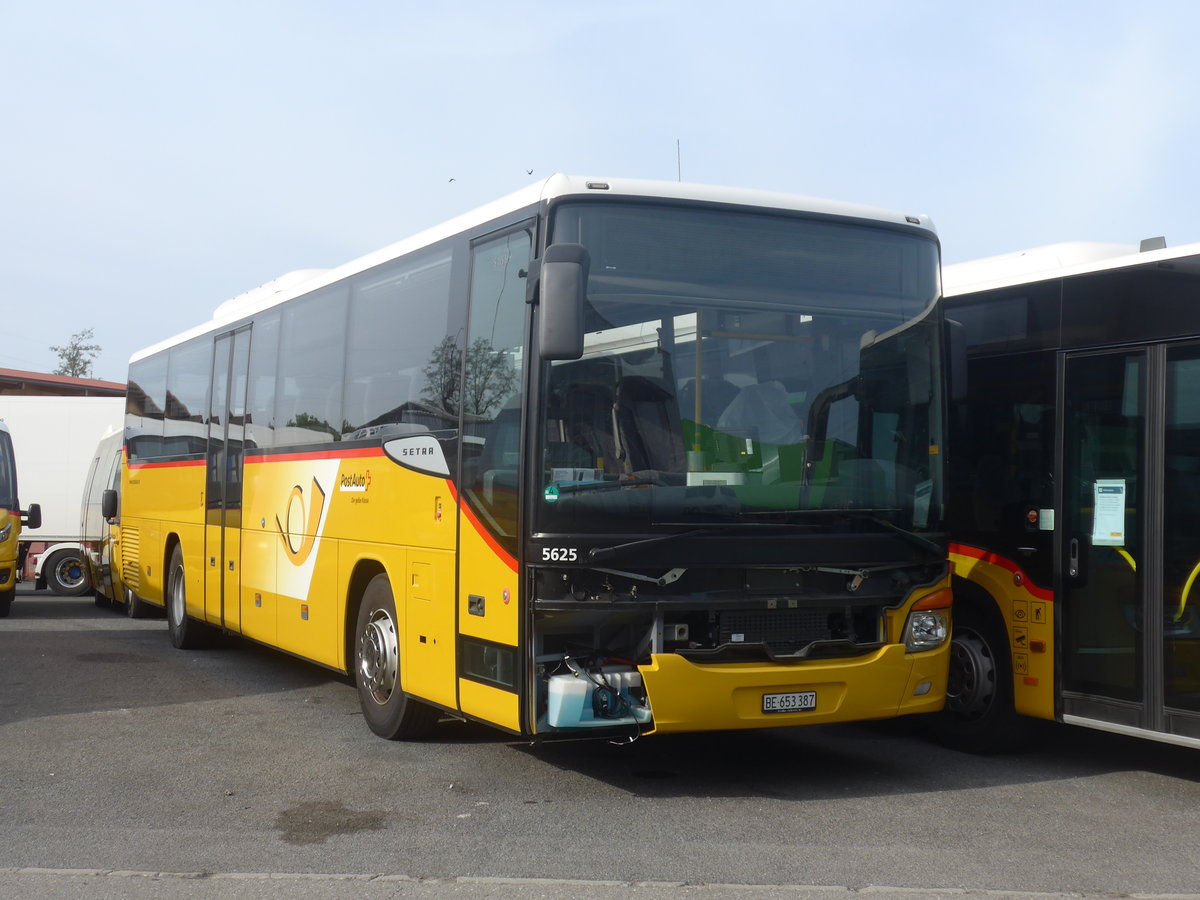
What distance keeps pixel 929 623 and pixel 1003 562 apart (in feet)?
3.46

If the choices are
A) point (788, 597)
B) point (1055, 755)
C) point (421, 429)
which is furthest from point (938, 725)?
point (421, 429)

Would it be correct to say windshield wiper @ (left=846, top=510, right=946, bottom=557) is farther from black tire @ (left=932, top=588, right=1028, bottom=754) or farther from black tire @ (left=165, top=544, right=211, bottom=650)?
black tire @ (left=165, top=544, right=211, bottom=650)

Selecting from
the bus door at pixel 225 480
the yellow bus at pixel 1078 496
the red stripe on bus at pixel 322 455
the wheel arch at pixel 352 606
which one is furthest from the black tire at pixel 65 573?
the yellow bus at pixel 1078 496

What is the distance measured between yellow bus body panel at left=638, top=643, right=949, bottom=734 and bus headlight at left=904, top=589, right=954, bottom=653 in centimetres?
6

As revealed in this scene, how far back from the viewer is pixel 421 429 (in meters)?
8.34

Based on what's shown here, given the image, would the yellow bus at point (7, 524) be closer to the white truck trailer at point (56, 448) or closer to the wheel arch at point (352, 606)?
the white truck trailer at point (56, 448)

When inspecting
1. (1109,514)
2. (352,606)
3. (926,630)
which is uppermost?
(1109,514)

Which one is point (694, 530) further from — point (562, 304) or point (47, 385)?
point (47, 385)

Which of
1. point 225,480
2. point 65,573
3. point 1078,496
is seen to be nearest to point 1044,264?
point 1078,496

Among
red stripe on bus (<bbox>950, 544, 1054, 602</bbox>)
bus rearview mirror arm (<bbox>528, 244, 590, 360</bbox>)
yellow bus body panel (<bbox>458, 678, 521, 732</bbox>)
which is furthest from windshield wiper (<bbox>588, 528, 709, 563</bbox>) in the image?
red stripe on bus (<bbox>950, 544, 1054, 602</bbox>)

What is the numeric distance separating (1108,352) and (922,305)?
111 centimetres

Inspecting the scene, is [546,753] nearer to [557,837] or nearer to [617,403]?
[557,837]

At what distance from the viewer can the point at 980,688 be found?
28.3 feet

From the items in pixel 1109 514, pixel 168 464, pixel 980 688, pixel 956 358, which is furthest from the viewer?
pixel 168 464
